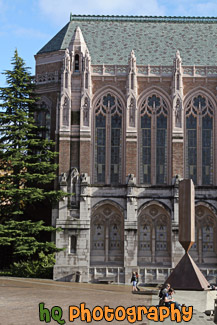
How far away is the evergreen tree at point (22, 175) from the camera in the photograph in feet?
125

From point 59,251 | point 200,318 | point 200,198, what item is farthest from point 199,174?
point 200,318

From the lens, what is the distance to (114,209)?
41219 mm

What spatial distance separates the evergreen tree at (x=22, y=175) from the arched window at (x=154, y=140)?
694 centimetres

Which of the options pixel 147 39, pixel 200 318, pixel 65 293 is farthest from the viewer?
pixel 147 39

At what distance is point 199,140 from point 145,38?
11384mm

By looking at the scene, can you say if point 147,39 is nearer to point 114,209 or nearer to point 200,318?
point 114,209

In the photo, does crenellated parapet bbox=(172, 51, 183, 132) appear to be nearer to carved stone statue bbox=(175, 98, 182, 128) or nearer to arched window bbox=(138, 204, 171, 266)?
carved stone statue bbox=(175, 98, 182, 128)

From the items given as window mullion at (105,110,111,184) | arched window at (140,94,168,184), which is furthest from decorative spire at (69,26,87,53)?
arched window at (140,94,168,184)

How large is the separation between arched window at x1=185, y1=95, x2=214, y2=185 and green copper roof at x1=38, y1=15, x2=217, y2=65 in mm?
4633

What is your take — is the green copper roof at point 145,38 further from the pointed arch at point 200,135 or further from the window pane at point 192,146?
the window pane at point 192,146

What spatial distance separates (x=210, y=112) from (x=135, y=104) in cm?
592

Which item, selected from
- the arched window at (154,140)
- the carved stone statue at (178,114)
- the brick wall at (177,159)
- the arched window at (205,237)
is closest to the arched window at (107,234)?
the arched window at (154,140)

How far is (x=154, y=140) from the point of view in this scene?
42094 millimetres

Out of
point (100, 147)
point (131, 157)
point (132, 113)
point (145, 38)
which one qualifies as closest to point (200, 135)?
point (132, 113)
